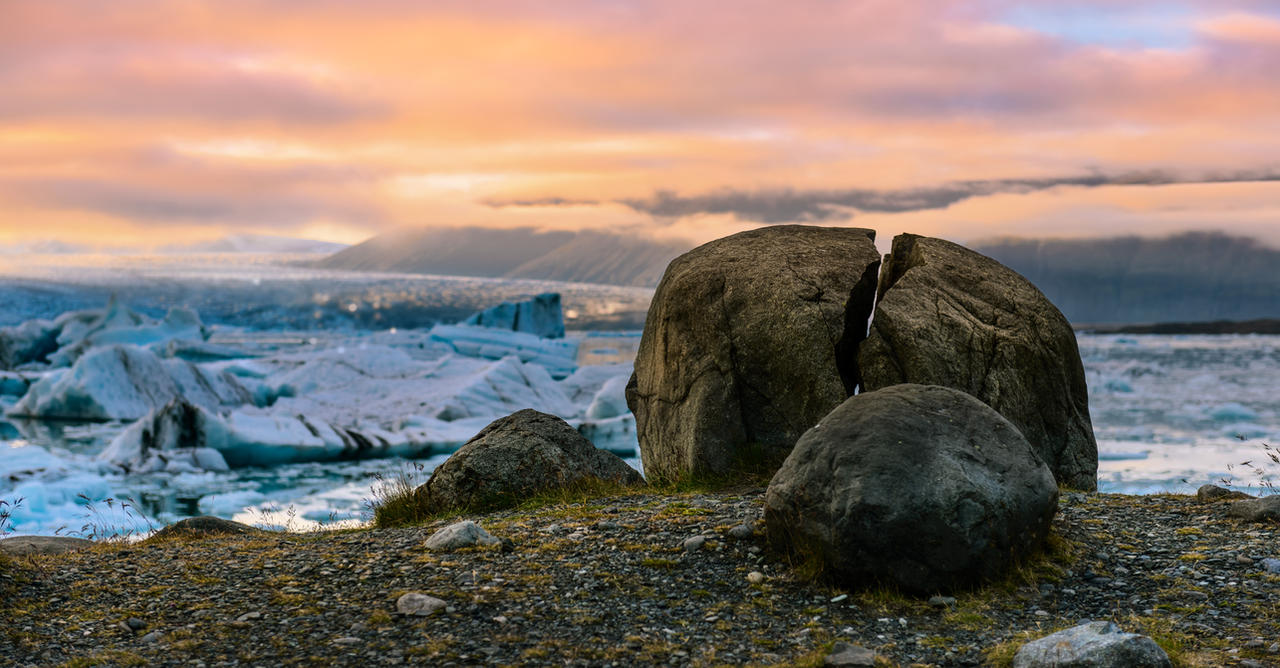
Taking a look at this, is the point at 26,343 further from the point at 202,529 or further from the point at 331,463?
the point at 202,529

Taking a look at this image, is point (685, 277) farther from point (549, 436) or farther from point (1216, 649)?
point (1216, 649)

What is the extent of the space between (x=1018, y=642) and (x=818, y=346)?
493cm

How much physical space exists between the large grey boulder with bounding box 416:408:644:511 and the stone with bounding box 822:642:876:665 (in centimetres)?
550

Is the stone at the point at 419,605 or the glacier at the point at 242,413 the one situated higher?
the stone at the point at 419,605

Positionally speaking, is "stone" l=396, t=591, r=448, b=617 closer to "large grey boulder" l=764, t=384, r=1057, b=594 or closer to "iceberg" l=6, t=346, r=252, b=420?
"large grey boulder" l=764, t=384, r=1057, b=594

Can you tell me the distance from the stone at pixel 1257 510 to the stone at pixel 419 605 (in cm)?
716

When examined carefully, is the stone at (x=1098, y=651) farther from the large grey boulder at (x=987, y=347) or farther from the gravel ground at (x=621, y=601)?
the large grey boulder at (x=987, y=347)

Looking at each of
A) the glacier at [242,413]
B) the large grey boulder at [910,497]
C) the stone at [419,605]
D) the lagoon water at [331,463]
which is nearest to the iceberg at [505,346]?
the glacier at [242,413]

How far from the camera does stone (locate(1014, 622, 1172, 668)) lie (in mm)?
5254

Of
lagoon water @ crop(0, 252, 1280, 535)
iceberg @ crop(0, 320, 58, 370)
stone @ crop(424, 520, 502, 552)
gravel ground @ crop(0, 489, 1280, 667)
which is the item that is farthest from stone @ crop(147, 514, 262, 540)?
iceberg @ crop(0, 320, 58, 370)

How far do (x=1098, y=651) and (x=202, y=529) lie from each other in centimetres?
1003

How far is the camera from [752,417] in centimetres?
1077

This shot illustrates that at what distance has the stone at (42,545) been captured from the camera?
1020 centimetres

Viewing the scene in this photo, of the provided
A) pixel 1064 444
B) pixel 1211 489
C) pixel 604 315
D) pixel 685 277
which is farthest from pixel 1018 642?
pixel 604 315
